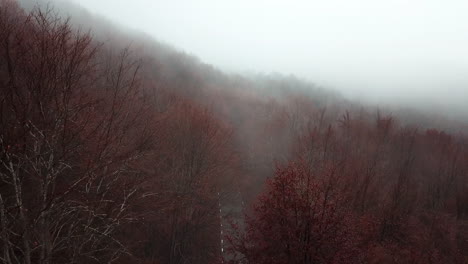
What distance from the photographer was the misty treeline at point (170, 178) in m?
4.73

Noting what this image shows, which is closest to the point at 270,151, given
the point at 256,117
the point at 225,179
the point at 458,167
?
the point at 256,117

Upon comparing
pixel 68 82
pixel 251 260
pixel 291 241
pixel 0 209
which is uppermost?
pixel 68 82

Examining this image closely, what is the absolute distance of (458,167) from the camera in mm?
35469

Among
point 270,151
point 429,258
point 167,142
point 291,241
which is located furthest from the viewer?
point 270,151

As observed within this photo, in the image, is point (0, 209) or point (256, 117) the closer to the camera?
point (0, 209)

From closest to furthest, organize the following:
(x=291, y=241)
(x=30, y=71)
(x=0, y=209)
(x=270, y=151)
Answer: (x=0, y=209) < (x=30, y=71) < (x=291, y=241) < (x=270, y=151)

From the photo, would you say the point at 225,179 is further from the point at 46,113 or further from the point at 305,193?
the point at 46,113

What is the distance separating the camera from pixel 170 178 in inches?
651

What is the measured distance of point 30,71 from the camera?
446cm

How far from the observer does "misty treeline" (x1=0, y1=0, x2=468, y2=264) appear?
4.73m

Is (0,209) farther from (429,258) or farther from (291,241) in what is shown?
(429,258)

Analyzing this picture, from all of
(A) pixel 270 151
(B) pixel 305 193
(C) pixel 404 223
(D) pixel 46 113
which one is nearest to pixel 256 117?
(A) pixel 270 151

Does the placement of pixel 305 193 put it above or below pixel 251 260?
above

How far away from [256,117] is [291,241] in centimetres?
Result: 3618
